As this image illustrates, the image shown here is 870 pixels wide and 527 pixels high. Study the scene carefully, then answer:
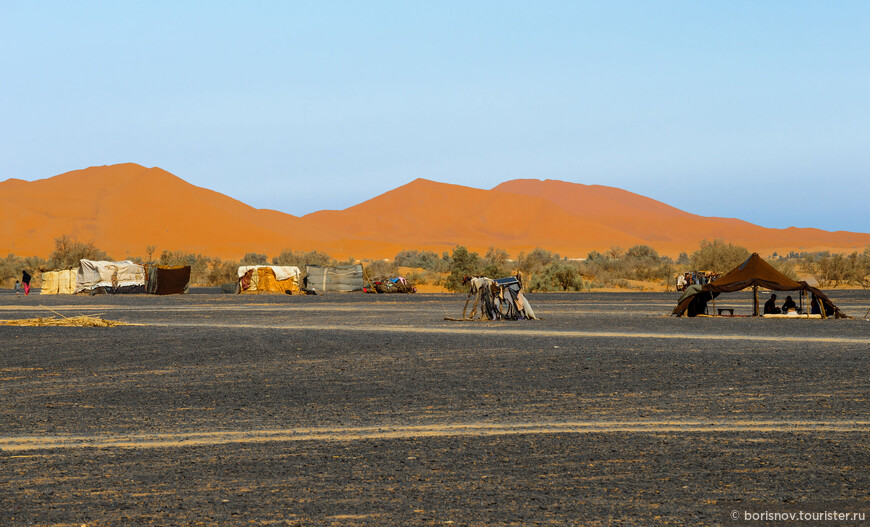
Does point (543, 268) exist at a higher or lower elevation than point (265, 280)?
higher

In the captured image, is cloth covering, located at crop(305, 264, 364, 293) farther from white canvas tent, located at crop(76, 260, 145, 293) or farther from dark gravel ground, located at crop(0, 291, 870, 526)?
dark gravel ground, located at crop(0, 291, 870, 526)

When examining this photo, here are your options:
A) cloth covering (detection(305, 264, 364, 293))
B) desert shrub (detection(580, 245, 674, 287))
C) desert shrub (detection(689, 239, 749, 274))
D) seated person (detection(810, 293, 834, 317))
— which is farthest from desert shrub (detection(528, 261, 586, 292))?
seated person (detection(810, 293, 834, 317))

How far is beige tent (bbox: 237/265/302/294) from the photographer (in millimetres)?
56906

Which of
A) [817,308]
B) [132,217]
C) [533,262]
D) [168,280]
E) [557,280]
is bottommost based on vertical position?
[817,308]

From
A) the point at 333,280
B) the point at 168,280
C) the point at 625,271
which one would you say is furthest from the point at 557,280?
the point at 168,280

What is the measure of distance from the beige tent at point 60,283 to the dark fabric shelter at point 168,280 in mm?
4343

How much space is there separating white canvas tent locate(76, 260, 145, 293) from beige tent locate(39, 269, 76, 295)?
49 cm

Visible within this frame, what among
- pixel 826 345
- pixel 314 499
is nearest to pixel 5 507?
pixel 314 499

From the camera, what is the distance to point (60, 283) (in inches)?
2211

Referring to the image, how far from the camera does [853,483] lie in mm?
7383

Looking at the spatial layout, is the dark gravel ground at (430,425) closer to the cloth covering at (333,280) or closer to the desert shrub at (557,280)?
the cloth covering at (333,280)

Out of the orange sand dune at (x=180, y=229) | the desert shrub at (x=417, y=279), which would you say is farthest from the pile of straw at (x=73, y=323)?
the orange sand dune at (x=180, y=229)

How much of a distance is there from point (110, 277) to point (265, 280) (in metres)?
9.21

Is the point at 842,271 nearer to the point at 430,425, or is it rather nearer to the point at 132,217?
the point at 430,425
